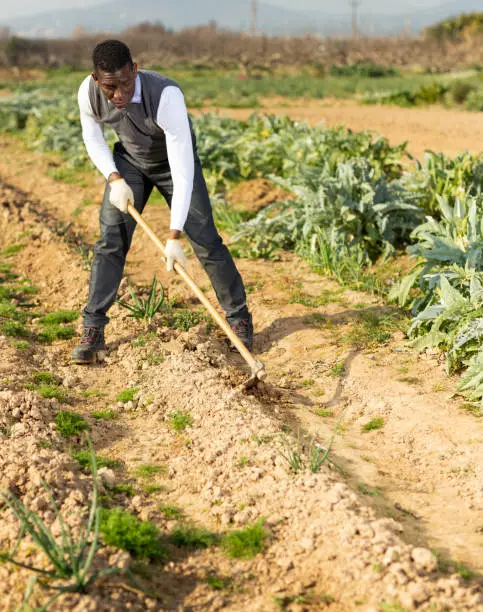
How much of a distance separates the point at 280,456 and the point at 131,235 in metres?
1.85

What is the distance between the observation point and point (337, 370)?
14.6ft

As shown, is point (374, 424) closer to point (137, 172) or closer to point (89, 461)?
point (89, 461)

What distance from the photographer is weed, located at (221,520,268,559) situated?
113 inches

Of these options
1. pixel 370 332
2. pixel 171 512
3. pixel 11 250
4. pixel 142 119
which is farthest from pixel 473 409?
pixel 11 250

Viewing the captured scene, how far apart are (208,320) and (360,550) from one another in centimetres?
272

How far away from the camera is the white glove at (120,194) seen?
4.26 m

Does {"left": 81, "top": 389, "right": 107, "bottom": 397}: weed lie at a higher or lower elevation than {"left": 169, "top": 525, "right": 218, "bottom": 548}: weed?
higher

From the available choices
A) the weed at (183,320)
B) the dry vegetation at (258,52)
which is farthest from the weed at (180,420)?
the dry vegetation at (258,52)

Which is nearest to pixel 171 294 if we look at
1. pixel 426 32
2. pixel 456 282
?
pixel 456 282

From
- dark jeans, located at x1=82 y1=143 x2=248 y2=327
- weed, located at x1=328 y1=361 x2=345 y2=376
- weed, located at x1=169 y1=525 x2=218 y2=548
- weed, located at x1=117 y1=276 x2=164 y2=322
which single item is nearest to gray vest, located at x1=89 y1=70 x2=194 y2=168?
dark jeans, located at x1=82 y1=143 x2=248 y2=327

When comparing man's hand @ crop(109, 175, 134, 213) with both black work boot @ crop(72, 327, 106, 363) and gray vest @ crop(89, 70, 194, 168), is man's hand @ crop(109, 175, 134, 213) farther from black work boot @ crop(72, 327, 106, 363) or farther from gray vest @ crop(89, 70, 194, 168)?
black work boot @ crop(72, 327, 106, 363)

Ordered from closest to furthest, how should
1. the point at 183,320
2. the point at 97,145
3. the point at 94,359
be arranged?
1. the point at 97,145
2. the point at 94,359
3. the point at 183,320

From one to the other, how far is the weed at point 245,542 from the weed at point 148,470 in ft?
1.97

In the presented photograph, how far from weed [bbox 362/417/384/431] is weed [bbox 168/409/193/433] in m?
0.94
